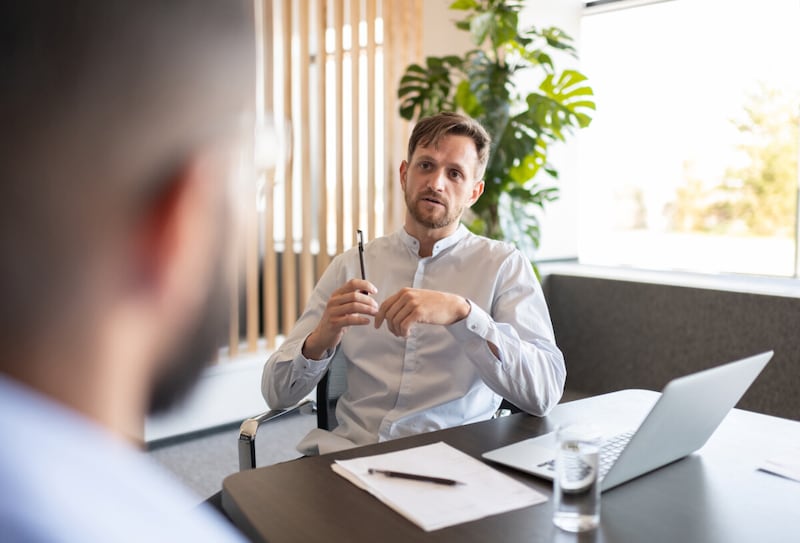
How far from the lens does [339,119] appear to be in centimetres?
389

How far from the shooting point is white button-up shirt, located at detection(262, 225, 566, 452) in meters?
1.68

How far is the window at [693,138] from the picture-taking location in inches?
126

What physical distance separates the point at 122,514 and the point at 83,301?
2.64m

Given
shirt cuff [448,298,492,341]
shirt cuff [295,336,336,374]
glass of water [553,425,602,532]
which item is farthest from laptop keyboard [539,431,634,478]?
shirt cuff [295,336,336,374]

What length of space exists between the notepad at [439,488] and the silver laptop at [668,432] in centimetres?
7

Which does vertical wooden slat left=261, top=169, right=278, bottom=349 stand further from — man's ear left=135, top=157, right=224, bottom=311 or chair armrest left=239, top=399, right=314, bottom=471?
chair armrest left=239, top=399, right=314, bottom=471

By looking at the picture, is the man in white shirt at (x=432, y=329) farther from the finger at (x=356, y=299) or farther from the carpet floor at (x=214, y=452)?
the carpet floor at (x=214, y=452)

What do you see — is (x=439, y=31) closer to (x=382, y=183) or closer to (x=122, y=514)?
(x=382, y=183)

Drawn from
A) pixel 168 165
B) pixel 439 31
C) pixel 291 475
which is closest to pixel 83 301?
pixel 168 165

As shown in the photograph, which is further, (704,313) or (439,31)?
(439,31)

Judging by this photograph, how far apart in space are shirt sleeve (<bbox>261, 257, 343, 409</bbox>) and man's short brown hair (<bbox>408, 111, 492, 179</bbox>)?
0.55 meters

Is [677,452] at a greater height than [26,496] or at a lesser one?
lesser

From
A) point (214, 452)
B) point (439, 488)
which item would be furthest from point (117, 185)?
point (439, 488)

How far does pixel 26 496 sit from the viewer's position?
0.22m
